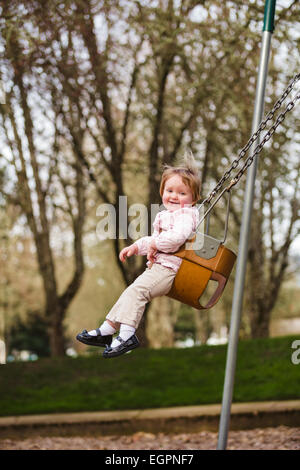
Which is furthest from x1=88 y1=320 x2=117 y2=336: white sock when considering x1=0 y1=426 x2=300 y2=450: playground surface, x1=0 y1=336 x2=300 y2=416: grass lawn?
x1=0 y1=336 x2=300 y2=416: grass lawn

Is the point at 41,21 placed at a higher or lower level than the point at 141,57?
lower

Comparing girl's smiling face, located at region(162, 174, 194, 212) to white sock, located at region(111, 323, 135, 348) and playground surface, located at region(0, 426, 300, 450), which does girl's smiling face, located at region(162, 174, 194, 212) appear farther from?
playground surface, located at region(0, 426, 300, 450)

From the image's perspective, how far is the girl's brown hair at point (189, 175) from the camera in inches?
150

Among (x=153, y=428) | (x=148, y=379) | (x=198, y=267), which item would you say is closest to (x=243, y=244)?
(x=198, y=267)

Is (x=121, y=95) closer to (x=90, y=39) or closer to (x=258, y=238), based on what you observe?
(x=90, y=39)

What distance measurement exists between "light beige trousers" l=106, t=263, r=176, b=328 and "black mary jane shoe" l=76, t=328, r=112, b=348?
0.12 metres

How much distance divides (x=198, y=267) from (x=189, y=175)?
0.58 meters

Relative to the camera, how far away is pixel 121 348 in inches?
134

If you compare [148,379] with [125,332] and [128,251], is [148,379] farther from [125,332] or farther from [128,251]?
[125,332]

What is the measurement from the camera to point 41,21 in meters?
9.10

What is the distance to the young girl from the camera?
3.49 meters

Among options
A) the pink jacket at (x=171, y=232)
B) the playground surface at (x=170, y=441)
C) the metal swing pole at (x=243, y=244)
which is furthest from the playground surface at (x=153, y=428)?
the pink jacket at (x=171, y=232)
